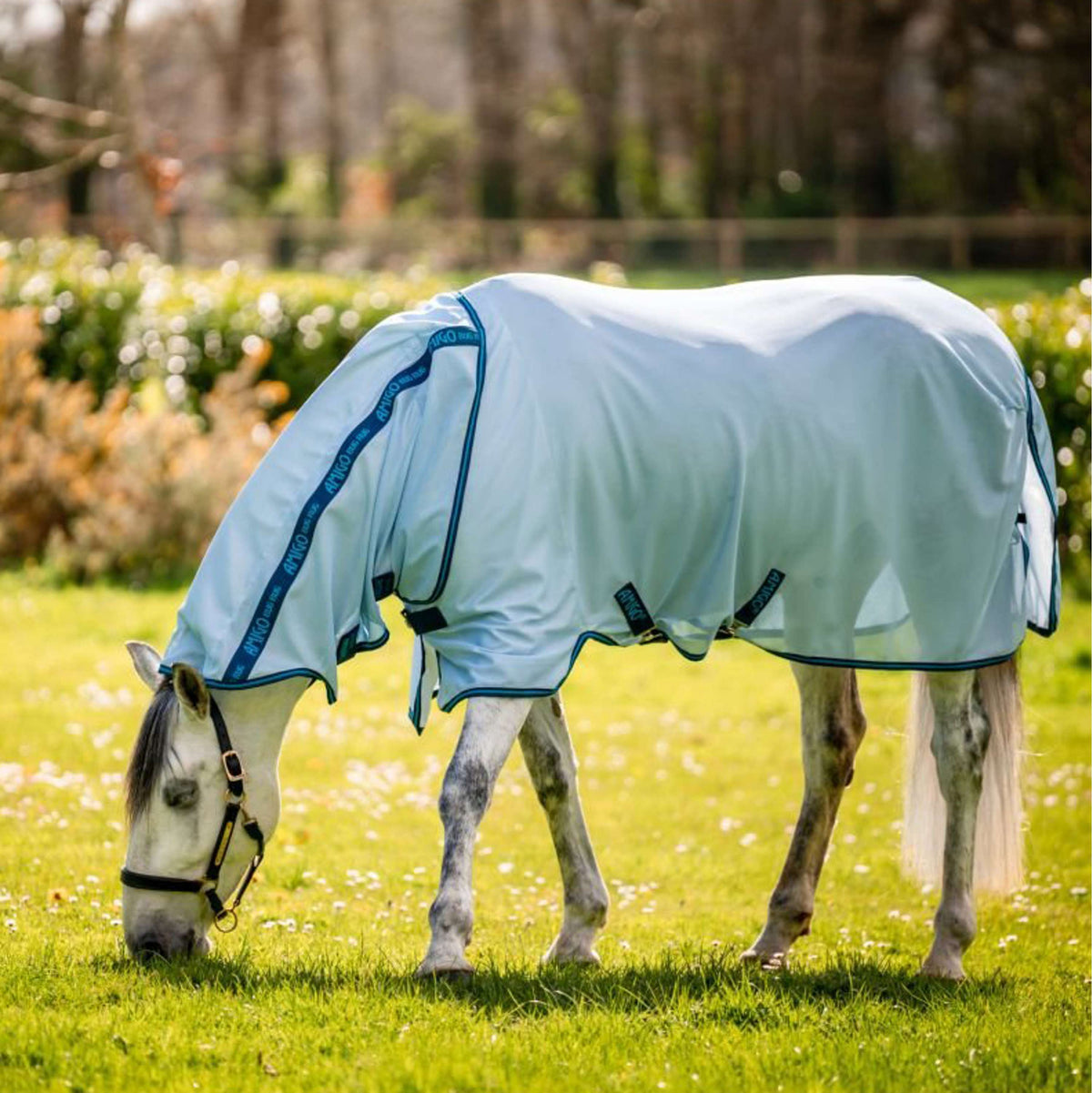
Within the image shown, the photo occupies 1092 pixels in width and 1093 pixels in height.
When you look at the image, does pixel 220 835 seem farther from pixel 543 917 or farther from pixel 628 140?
pixel 628 140

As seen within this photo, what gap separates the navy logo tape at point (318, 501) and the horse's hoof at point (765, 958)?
1.85 metres

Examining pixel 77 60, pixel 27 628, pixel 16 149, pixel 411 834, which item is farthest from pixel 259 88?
pixel 411 834

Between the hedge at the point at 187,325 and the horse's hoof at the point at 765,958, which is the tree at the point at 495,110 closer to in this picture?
the hedge at the point at 187,325

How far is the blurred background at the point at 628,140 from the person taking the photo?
35250mm

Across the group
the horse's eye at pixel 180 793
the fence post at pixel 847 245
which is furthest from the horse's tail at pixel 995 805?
the fence post at pixel 847 245

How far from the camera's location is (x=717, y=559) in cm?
484

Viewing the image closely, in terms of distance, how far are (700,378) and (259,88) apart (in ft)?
176

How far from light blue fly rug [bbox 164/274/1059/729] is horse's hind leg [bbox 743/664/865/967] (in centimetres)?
54

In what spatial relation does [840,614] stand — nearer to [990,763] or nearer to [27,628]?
[990,763]

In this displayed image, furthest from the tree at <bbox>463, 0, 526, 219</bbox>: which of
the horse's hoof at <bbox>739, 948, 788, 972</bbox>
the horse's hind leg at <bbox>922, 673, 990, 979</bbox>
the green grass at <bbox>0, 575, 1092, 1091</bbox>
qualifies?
the horse's hoof at <bbox>739, 948, 788, 972</bbox>

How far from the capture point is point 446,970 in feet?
14.2

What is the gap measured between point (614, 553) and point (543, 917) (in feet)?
5.90

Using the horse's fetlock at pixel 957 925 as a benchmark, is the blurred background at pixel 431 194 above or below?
above

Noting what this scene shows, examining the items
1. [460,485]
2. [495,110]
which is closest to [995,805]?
[460,485]
